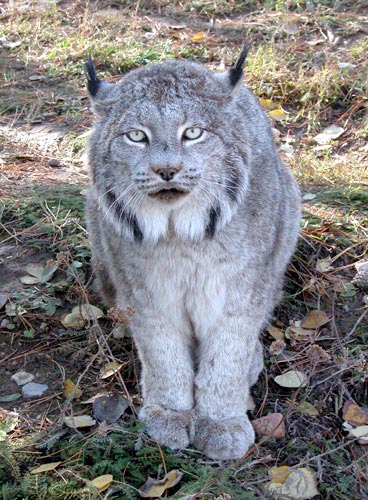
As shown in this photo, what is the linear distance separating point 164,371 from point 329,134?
275cm

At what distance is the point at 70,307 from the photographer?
4.29m

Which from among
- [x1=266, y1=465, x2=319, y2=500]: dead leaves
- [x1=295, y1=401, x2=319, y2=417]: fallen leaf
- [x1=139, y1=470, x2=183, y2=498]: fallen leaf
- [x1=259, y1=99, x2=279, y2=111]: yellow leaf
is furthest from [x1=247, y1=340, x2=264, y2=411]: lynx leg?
[x1=259, y1=99, x2=279, y2=111]: yellow leaf

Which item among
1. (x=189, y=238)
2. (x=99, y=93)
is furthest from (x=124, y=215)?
(x=99, y=93)

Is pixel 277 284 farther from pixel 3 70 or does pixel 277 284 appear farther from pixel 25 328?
pixel 3 70

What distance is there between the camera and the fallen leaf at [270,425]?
3.53m

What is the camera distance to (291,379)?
12.6ft

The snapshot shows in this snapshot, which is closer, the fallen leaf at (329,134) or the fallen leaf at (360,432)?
the fallen leaf at (360,432)

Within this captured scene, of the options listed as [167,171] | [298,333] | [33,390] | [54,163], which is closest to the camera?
[167,171]

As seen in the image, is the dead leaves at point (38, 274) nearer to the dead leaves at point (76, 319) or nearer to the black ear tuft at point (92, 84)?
the dead leaves at point (76, 319)

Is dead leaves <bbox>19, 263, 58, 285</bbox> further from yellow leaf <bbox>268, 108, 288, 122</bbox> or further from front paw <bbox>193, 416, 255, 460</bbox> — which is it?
yellow leaf <bbox>268, 108, 288, 122</bbox>

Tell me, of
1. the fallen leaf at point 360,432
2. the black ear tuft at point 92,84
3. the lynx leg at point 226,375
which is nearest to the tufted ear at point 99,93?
the black ear tuft at point 92,84

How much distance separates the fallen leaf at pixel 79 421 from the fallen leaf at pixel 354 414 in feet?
3.66

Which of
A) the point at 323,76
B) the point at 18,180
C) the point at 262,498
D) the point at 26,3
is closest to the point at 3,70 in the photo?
the point at 26,3

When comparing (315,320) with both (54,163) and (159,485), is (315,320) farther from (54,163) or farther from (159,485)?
(54,163)
